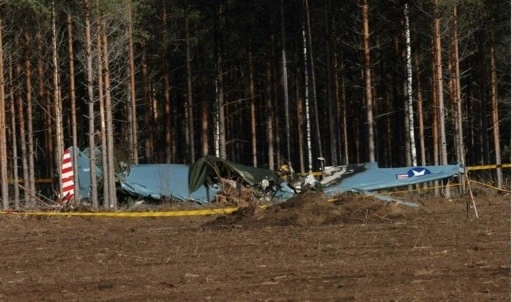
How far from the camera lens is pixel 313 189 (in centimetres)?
2730

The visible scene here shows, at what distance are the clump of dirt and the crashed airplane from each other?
4907 mm

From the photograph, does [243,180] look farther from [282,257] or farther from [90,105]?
[282,257]

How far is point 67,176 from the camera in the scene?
3164cm

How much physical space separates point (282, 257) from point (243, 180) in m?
14.7

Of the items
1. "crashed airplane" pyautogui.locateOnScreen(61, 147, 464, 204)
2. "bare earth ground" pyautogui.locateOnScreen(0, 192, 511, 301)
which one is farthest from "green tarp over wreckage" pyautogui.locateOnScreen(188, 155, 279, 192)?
"bare earth ground" pyautogui.locateOnScreen(0, 192, 511, 301)

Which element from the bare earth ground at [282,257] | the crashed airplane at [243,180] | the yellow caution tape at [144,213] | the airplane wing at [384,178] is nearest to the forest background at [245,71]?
the crashed airplane at [243,180]

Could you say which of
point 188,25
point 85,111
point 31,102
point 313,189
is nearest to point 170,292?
point 313,189

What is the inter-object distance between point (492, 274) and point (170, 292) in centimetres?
370

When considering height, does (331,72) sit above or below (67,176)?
above

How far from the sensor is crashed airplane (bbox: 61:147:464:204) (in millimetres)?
27469

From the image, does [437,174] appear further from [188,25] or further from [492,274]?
[188,25]

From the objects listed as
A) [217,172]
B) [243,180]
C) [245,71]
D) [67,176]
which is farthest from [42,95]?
[243,180]

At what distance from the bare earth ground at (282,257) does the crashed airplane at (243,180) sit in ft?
14.6

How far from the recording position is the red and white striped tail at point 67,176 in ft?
103
